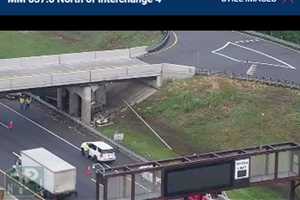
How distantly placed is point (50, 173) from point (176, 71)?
56.8ft

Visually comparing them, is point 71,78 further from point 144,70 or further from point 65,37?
point 65,37

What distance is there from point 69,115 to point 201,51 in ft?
34.6

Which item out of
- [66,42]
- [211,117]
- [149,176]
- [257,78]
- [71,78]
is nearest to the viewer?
[149,176]

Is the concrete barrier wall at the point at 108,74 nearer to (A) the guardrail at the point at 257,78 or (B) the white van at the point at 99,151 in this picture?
(A) the guardrail at the point at 257,78

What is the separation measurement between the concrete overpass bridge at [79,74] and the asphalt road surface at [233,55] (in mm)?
2571

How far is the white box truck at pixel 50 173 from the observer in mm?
32438

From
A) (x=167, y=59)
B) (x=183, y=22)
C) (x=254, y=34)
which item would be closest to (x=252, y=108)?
(x=167, y=59)

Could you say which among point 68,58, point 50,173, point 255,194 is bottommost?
point 255,194

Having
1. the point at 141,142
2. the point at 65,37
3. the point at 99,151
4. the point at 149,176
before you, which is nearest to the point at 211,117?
the point at 141,142

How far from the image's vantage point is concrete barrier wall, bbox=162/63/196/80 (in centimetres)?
4772

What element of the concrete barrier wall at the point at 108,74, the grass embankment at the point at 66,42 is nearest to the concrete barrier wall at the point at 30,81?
the concrete barrier wall at the point at 108,74

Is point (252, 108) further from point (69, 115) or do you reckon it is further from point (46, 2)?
point (46, 2)

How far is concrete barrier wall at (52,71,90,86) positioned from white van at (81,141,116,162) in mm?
6192

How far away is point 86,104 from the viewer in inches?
1801
